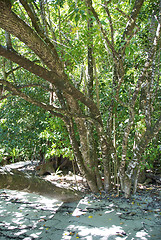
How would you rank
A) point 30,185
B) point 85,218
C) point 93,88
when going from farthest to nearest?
point 93,88 < point 85,218 < point 30,185

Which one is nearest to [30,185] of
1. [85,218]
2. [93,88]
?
[85,218]

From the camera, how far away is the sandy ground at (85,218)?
→ 107 inches

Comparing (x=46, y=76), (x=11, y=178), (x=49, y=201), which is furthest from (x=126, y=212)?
(x=46, y=76)

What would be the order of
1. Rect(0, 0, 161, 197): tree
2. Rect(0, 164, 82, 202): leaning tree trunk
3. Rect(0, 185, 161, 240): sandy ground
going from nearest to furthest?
Rect(0, 164, 82, 202): leaning tree trunk, Rect(0, 185, 161, 240): sandy ground, Rect(0, 0, 161, 197): tree

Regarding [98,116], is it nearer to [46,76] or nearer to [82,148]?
[82,148]

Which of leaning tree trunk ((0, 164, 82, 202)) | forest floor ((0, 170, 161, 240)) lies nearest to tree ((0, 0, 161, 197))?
forest floor ((0, 170, 161, 240))

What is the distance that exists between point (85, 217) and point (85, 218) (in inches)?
1.3

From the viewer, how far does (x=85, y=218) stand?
3.16 m

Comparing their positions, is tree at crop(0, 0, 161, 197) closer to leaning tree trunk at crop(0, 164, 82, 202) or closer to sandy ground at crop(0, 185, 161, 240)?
sandy ground at crop(0, 185, 161, 240)

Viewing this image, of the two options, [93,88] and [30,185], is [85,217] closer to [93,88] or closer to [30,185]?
[30,185]

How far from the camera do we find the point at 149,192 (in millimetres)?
4250

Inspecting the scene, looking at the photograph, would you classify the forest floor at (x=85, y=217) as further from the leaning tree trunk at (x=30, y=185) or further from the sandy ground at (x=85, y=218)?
the leaning tree trunk at (x=30, y=185)

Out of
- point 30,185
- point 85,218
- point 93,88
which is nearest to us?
point 30,185

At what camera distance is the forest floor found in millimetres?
2713
